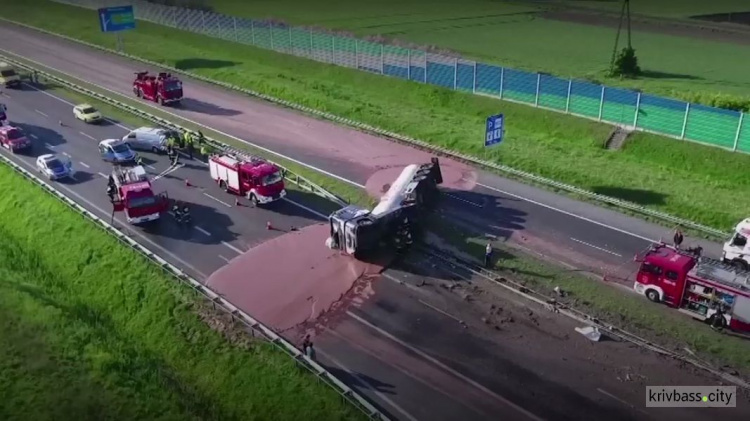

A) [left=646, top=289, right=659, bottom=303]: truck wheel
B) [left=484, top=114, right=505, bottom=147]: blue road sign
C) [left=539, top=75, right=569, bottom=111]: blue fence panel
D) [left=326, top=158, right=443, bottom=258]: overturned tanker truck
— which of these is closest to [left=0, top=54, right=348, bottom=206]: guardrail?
[left=326, top=158, right=443, bottom=258]: overturned tanker truck

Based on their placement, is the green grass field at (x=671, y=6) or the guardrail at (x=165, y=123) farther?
the green grass field at (x=671, y=6)

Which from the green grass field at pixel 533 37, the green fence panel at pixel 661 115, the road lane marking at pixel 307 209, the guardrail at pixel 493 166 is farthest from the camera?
the green grass field at pixel 533 37

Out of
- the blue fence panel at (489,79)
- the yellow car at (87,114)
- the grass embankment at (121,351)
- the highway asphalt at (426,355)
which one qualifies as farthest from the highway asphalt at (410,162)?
the grass embankment at (121,351)

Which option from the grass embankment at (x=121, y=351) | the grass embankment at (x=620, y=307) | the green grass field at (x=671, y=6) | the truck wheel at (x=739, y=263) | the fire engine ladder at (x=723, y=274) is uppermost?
the green grass field at (x=671, y=6)

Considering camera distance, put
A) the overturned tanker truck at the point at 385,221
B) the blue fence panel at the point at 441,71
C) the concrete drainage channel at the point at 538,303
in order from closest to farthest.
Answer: the concrete drainage channel at the point at 538,303
the overturned tanker truck at the point at 385,221
the blue fence panel at the point at 441,71

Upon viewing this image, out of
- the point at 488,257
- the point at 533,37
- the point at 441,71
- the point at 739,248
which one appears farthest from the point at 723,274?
the point at 533,37

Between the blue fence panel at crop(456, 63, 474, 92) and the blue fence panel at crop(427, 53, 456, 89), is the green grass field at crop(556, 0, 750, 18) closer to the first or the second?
the blue fence panel at crop(427, 53, 456, 89)

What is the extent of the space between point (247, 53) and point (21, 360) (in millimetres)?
56179

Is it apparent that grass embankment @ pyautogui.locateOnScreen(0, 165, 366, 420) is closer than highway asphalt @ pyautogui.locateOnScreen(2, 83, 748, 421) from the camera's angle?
No

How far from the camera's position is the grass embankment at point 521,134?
43031 mm

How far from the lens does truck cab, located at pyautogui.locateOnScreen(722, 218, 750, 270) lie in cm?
3369

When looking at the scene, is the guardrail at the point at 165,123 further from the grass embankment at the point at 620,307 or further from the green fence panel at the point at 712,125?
the green fence panel at the point at 712,125

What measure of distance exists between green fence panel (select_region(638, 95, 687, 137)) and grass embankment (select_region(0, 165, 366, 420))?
3519cm

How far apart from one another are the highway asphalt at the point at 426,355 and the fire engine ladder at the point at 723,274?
17.3 feet
